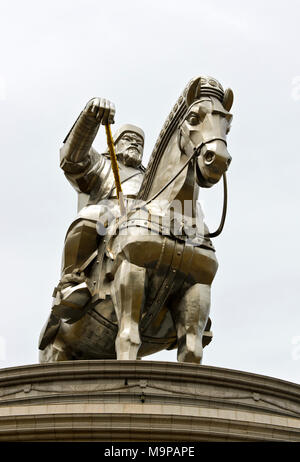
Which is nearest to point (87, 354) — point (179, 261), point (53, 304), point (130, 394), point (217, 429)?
point (53, 304)

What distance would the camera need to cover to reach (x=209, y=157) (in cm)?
1702

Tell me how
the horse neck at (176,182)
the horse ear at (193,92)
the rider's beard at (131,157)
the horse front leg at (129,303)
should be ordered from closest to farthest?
1. the horse front leg at (129,303)
2. the horse neck at (176,182)
3. the horse ear at (193,92)
4. the rider's beard at (131,157)

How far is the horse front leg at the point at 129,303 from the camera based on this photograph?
55.4 feet

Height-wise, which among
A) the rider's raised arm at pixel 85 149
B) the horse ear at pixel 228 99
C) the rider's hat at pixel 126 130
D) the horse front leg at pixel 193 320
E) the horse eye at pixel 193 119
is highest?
the rider's hat at pixel 126 130

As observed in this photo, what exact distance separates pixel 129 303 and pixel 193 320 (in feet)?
2.94

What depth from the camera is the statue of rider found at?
1819 centimetres

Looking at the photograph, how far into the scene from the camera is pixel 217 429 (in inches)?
559

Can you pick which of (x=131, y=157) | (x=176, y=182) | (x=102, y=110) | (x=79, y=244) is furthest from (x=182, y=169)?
(x=131, y=157)

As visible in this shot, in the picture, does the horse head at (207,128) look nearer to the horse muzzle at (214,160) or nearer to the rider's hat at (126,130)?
the horse muzzle at (214,160)

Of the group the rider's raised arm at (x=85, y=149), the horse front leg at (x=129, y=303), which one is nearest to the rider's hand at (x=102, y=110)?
the rider's raised arm at (x=85, y=149)

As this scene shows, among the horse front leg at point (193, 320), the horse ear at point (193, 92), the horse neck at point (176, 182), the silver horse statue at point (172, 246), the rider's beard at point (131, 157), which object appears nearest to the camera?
the silver horse statue at point (172, 246)

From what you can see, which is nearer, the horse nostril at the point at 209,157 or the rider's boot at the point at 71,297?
the horse nostril at the point at 209,157

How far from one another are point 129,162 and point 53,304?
117 inches

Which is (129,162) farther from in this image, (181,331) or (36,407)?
(36,407)
